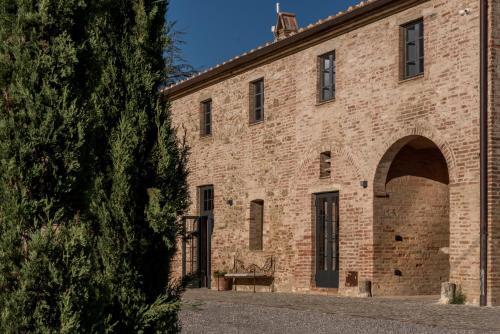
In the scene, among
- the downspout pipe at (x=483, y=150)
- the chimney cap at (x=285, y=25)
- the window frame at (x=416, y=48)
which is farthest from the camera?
the chimney cap at (x=285, y=25)

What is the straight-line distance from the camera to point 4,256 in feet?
19.2

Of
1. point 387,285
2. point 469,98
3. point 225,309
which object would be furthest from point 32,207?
point 387,285

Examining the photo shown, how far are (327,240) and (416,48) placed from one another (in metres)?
4.75

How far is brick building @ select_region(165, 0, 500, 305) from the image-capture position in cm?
1512

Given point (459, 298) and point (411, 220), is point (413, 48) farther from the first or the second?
point (459, 298)

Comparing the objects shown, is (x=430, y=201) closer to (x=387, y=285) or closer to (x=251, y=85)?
(x=387, y=285)

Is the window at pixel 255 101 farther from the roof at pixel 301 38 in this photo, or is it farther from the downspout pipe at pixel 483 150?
the downspout pipe at pixel 483 150

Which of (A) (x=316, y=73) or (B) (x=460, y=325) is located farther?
(A) (x=316, y=73)

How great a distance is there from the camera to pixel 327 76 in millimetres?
19062

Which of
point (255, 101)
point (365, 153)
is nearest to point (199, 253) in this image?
point (255, 101)

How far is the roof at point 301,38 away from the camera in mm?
17025

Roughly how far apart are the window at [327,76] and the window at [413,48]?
2336 mm

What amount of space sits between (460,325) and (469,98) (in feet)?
16.2

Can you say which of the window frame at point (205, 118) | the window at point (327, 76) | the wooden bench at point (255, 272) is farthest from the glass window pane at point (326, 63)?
the window frame at point (205, 118)
